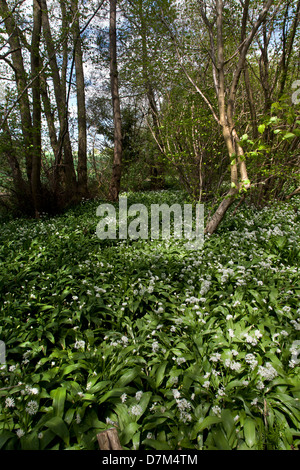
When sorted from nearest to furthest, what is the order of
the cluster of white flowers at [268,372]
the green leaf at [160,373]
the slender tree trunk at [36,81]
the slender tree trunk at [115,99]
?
the cluster of white flowers at [268,372] → the green leaf at [160,373] → the slender tree trunk at [36,81] → the slender tree trunk at [115,99]

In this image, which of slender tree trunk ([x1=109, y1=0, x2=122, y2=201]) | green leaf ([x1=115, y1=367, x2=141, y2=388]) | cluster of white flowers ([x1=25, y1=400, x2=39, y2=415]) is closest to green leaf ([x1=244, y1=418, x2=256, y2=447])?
green leaf ([x1=115, y1=367, x2=141, y2=388])

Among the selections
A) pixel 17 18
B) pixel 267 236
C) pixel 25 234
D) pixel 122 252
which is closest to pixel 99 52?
pixel 17 18

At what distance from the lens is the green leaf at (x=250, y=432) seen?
135 centimetres

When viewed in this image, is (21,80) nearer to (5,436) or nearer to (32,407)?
(32,407)

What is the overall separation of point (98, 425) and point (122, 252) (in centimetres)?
291

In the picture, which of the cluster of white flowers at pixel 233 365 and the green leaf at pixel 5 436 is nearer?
the green leaf at pixel 5 436

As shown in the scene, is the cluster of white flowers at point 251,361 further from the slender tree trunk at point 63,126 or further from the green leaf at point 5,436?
the slender tree trunk at point 63,126

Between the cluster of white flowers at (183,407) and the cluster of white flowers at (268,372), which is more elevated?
the cluster of white flowers at (268,372)

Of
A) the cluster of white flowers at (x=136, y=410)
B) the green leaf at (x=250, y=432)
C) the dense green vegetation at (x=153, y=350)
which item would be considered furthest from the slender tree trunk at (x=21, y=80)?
the green leaf at (x=250, y=432)

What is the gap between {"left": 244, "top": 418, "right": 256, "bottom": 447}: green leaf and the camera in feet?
4.42

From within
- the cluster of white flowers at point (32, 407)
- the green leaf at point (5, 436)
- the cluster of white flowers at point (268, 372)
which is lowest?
the green leaf at point (5, 436)

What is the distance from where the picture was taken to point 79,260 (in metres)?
3.90
